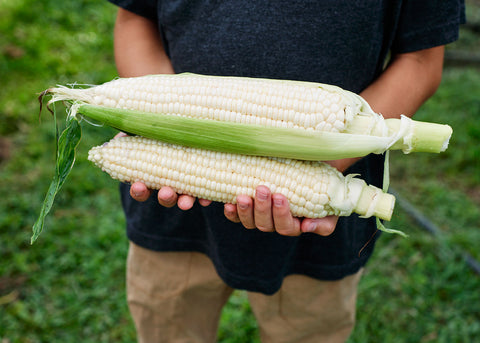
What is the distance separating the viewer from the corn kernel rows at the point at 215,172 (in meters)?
1.16

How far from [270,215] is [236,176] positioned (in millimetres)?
148

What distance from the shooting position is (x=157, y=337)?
1823 millimetres

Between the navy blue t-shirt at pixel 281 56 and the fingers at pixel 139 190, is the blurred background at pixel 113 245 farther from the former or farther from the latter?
the fingers at pixel 139 190

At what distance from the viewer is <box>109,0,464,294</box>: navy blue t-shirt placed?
4.13 ft

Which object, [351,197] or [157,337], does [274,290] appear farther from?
[157,337]

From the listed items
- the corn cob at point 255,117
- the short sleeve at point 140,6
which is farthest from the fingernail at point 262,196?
the short sleeve at point 140,6

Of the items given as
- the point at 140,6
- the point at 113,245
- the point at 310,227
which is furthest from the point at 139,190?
the point at 113,245

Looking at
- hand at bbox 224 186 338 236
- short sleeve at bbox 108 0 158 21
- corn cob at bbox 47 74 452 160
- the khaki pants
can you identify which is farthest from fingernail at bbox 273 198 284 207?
short sleeve at bbox 108 0 158 21

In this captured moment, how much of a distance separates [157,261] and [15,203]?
6.48 feet

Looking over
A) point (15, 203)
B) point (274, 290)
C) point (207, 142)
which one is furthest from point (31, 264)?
point (207, 142)

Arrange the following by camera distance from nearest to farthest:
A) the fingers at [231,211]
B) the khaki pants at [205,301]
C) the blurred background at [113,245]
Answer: the fingers at [231,211], the khaki pants at [205,301], the blurred background at [113,245]

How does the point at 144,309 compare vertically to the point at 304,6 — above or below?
below

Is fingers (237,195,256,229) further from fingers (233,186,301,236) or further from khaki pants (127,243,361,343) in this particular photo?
khaki pants (127,243,361,343)

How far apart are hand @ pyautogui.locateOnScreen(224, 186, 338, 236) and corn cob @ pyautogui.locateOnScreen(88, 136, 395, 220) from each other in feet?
0.10
